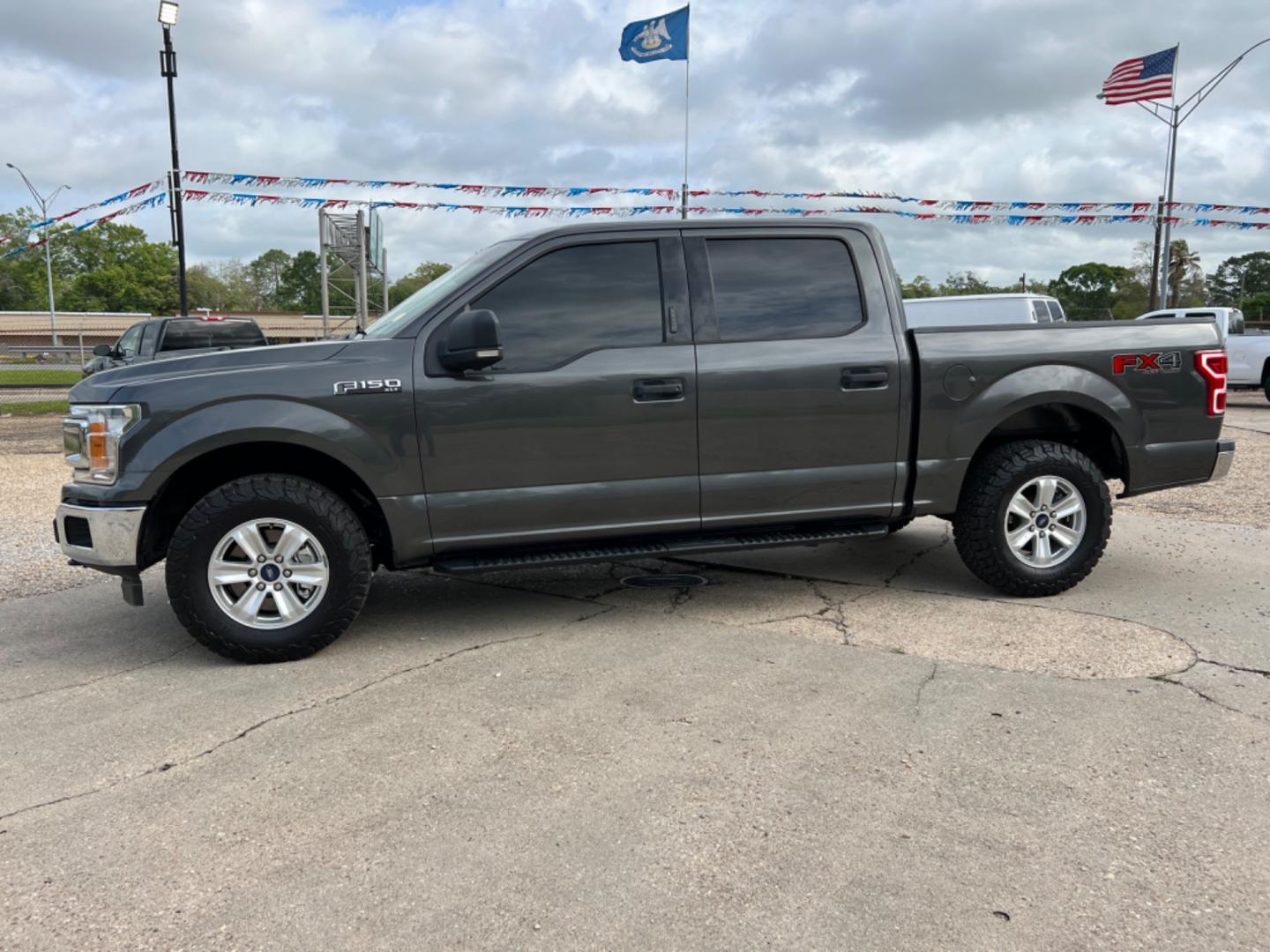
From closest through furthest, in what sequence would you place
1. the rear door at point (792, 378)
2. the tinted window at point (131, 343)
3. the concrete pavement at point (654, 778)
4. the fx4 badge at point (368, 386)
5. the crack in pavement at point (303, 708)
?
the concrete pavement at point (654, 778), the crack in pavement at point (303, 708), the fx4 badge at point (368, 386), the rear door at point (792, 378), the tinted window at point (131, 343)

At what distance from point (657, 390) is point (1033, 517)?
2.19m

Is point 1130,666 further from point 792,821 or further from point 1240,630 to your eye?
point 792,821

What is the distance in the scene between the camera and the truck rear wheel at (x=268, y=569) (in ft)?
13.3

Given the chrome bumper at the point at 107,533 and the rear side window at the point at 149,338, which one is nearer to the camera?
the chrome bumper at the point at 107,533

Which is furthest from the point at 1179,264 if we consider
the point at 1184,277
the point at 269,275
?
the point at 269,275

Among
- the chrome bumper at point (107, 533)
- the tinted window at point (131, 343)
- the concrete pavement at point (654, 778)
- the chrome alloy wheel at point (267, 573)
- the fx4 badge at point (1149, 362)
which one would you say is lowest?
the concrete pavement at point (654, 778)

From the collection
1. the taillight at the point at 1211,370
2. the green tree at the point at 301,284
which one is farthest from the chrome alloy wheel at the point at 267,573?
the green tree at the point at 301,284

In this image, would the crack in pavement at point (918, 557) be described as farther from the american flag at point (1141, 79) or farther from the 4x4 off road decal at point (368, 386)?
the american flag at point (1141, 79)

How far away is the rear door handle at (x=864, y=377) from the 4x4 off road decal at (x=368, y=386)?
218 cm

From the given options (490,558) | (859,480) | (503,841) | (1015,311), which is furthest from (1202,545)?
(1015,311)

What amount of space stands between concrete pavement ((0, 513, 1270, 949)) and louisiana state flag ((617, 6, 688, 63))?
15.8m

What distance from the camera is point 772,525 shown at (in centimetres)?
485

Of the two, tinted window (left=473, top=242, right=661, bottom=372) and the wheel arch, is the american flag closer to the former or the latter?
tinted window (left=473, top=242, right=661, bottom=372)

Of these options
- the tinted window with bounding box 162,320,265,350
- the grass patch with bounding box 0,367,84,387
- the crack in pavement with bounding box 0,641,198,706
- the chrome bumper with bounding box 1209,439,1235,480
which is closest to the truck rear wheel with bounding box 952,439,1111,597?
the chrome bumper with bounding box 1209,439,1235,480
